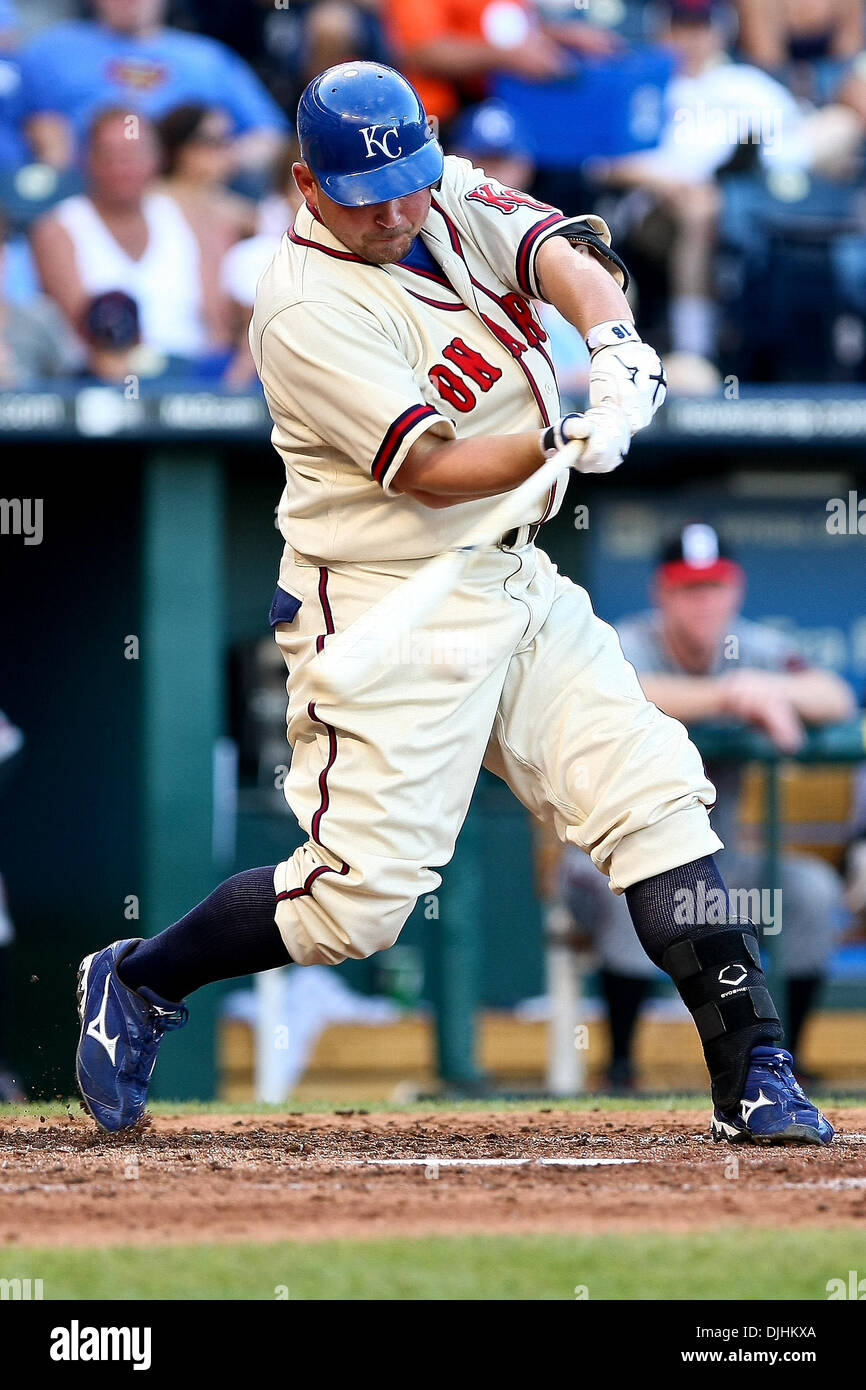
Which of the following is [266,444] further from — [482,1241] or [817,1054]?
[482,1241]

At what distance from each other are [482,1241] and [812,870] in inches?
151

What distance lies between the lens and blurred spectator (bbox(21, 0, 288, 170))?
748 centimetres

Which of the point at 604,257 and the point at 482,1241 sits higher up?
the point at 604,257

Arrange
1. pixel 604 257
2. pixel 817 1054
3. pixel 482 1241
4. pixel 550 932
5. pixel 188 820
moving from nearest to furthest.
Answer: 1. pixel 482 1241
2. pixel 604 257
3. pixel 188 820
4. pixel 550 932
5. pixel 817 1054

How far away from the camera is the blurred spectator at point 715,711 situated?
6.03 m

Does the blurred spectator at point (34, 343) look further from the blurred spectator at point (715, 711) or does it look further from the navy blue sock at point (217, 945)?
the navy blue sock at point (217, 945)

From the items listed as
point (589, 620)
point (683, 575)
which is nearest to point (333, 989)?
point (683, 575)

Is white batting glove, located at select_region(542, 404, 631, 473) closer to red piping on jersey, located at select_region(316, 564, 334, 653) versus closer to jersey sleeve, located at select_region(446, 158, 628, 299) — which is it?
jersey sleeve, located at select_region(446, 158, 628, 299)

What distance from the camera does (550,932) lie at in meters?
6.29

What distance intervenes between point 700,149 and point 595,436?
17.3ft

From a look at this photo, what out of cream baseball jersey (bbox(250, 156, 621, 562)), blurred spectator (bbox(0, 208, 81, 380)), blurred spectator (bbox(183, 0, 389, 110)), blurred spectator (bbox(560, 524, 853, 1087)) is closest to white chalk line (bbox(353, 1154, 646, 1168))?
cream baseball jersey (bbox(250, 156, 621, 562))

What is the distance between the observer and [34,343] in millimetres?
6477

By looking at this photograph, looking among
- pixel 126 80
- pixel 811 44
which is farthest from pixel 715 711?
pixel 811 44

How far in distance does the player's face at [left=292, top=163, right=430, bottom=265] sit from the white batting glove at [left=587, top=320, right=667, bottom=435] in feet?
1.14
